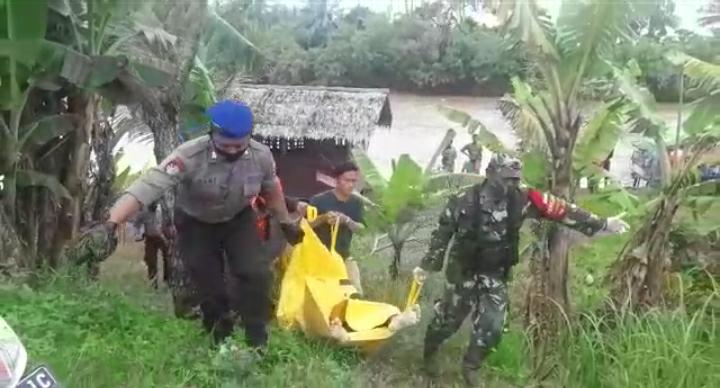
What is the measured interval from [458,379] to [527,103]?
5.71 feet

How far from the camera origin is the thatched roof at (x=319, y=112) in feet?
44.5

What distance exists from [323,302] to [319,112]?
8.13 metres

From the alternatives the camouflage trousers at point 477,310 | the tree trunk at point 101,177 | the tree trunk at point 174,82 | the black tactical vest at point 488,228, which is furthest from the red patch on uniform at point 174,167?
the tree trunk at point 101,177

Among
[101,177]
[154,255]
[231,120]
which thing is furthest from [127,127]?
[231,120]

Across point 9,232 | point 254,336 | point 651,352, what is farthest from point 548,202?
point 9,232

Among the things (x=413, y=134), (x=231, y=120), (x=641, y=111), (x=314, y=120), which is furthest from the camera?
(x=413, y=134)

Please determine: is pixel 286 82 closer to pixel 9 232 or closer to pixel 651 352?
pixel 9 232

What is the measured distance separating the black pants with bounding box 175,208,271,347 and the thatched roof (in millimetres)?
8146

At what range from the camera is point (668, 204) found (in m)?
5.99

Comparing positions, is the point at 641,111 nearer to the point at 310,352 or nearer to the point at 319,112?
the point at 310,352

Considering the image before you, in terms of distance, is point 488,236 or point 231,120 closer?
point 231,120

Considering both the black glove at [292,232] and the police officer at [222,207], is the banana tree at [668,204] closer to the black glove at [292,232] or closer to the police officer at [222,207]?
the black glove at [292,232]

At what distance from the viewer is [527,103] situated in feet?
19.8

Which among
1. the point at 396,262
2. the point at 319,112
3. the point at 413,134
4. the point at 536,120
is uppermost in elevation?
the point at 536,120
